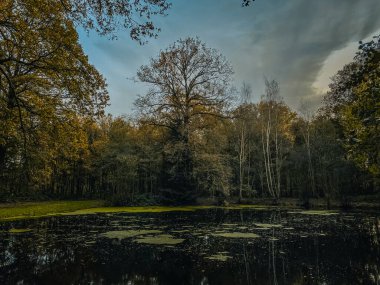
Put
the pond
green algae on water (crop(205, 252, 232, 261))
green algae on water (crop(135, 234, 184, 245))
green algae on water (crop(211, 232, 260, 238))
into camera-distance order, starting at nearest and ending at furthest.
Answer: the pond → green algae on water (crop(205, 252, 232, 261)) → green algae on water (crop(135, 234, 184, 245)) → green algae on water (crop(211, 232, 260, 238))

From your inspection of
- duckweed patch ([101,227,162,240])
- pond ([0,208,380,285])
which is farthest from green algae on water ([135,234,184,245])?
duckweed patch ([101,227,162,240])

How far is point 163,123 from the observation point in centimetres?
3069

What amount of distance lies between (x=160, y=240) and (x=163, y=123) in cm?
2173

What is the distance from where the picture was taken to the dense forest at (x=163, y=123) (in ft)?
32.4

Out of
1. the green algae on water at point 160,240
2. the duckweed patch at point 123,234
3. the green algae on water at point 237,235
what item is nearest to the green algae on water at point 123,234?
the duckweed patch at point 123,234

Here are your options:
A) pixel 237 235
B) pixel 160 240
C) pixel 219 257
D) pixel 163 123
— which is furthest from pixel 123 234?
pixel 163 123

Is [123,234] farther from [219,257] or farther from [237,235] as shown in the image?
[219,257]

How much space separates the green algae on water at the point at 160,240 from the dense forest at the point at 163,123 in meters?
4.57

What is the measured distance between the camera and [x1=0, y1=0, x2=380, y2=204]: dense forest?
32.4ft

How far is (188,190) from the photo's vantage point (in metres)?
30.3

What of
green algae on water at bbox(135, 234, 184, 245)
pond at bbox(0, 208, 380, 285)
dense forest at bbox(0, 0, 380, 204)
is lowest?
pond at bbox(0, 208, 380, 285)

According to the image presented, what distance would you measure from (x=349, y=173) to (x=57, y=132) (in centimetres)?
3231

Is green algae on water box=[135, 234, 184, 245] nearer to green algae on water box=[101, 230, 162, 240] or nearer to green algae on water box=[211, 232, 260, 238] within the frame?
green algae on water box=[101, 230, 162, 240]

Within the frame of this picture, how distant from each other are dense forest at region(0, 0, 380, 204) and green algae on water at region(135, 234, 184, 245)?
4574 millimetres
